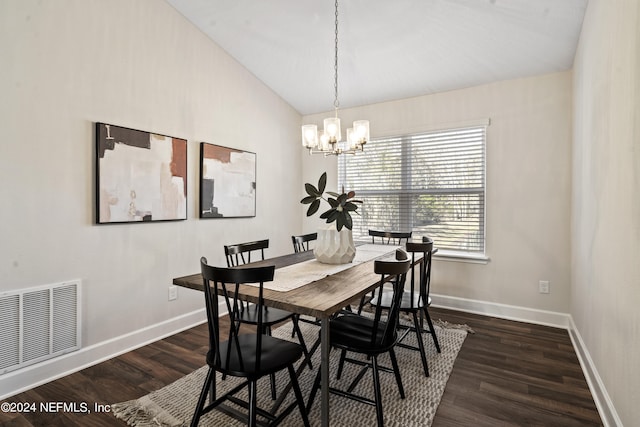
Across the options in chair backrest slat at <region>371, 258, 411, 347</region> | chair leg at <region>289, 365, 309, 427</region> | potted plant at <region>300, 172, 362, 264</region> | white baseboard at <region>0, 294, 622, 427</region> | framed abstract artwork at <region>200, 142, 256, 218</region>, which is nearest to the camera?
chair leg at <region>289, 365, 309, 427</region>

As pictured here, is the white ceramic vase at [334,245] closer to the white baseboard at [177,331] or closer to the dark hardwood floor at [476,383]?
the dark hardwood floor at [476,383]

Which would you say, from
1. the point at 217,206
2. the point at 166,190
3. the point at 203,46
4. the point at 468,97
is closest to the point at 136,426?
the point at 166,190

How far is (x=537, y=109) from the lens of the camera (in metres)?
3.26

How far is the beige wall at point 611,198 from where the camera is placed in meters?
1.48

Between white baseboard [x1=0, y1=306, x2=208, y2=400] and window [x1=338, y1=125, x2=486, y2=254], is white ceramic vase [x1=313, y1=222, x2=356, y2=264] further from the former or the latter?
window [x1=338, y1=125, x2=486, y2=254]

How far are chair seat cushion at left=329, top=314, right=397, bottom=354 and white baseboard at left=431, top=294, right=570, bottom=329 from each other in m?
2.01

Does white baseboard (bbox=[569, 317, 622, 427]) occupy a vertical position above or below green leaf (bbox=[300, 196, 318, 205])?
below

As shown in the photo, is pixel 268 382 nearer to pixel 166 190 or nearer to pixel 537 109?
pixel 166 190

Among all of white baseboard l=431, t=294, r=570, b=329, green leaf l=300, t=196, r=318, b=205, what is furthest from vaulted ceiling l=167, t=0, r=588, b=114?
white baseboard l=431, t=294, r=570, b=329

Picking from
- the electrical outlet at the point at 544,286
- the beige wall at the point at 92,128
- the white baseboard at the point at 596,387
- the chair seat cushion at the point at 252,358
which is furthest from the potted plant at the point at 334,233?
the electrical outlet at the point at 544,286

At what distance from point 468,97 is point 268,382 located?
3.36 m

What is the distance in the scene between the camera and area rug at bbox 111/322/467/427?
1841 millimetres

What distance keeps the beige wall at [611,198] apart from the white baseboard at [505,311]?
0.58 m

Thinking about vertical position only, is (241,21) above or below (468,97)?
above
